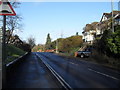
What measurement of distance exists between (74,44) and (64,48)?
11.2 feet

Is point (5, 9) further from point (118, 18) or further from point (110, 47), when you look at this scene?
point (118, 18)

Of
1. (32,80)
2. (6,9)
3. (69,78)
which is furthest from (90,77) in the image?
(6,9)

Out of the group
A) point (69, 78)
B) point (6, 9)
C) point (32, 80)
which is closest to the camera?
point (6, 9)

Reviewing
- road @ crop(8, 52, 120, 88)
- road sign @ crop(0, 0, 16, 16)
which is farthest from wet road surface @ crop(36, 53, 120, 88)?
road sign @ crop(0, 0, 16, 16)

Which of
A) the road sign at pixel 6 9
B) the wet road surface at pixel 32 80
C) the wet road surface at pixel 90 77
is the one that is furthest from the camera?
the wet road surface at pixel 90 77

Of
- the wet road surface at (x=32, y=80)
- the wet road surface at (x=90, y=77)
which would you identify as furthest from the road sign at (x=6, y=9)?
the wet road surface at (x=90, y=77)

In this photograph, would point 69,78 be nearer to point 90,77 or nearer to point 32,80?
point 90,77

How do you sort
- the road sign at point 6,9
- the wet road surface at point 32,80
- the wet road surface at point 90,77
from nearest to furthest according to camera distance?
the road sign at point 6,9 < the wet road surface at point 32,80 < the wet road surface at point 90,77

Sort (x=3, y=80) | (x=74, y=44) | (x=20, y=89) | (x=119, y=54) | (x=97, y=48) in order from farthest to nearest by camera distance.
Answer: (x=74, y=44) < (x=97, y=48) < (x=119, y=54) < (x=3, y=80) < (x=20, y=89)

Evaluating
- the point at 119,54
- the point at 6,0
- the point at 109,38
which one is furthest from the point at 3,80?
the point at 109,38

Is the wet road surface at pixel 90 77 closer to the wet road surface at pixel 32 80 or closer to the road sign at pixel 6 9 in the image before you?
the wet road surface at pixel 32 80

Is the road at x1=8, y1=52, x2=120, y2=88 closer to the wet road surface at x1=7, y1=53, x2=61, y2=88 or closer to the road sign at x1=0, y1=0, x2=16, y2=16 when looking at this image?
the wet road surface at x1=7, y1=53, x2=61, y2=88

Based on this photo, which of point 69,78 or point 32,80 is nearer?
point 32,80

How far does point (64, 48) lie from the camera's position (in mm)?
57438
